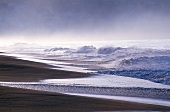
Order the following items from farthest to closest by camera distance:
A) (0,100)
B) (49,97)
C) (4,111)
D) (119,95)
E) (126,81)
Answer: (126,81) < (119,95) < (49,97) < (0,100) < (4,111)

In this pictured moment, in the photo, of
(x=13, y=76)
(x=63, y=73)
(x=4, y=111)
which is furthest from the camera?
(x=63, y=73)

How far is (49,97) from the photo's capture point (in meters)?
14.0

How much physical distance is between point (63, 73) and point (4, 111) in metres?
12.5

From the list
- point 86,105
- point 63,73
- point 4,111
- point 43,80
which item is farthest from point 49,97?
point 63,73

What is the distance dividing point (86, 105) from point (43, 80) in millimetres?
7483

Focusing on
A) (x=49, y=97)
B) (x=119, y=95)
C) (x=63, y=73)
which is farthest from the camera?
(x=63, y=73)

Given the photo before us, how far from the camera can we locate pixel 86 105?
42.6 ft

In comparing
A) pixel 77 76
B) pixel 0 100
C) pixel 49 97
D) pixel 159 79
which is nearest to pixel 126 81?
pixel 159 79

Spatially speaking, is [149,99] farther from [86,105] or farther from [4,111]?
[4,111]

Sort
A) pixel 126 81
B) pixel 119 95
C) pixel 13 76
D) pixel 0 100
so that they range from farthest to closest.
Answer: pixel 13 76
pixel 126 81
pixel 119 95
pixel 0 100

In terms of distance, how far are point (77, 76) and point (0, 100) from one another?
989 centimetres

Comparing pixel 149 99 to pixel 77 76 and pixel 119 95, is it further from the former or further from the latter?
pixel 77 76

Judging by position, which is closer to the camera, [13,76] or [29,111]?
[29,111]

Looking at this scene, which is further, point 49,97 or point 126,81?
point 126,81
